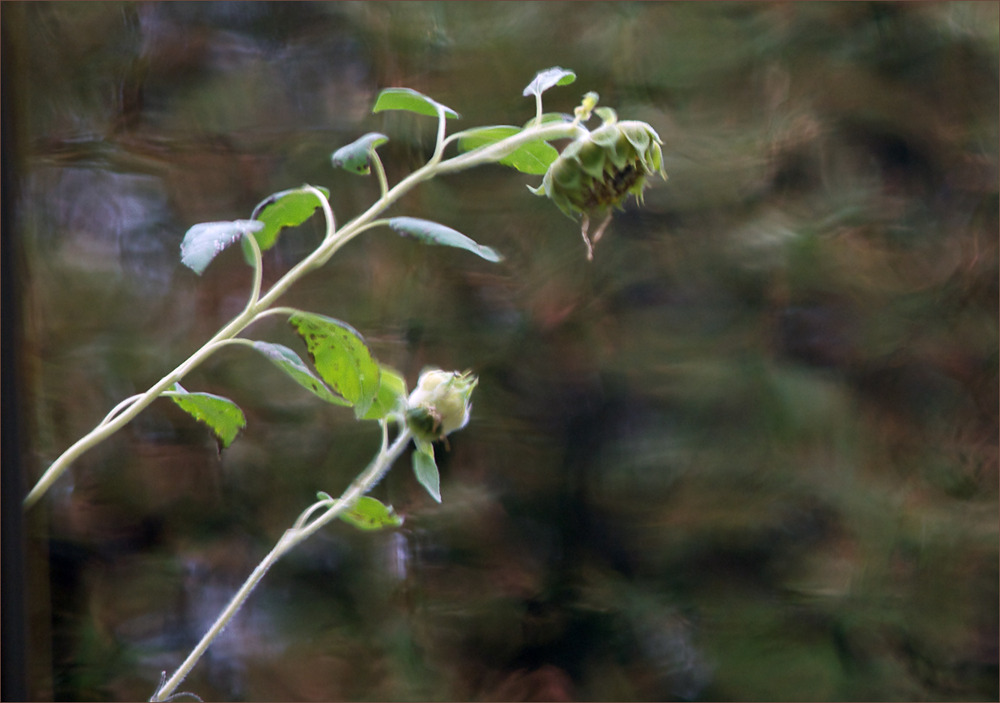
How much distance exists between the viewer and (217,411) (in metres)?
0.31

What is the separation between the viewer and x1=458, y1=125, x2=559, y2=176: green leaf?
0.32m

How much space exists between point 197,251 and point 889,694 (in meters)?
0.67

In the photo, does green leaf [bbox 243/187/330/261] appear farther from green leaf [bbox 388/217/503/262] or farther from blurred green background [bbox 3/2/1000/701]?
blurred green background [bbox 3/2/1000/701]

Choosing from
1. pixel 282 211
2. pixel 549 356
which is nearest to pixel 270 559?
pixel 282 211

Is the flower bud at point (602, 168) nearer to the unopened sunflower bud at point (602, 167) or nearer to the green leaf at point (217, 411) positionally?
the unopened sunflower bud at point (602, 167)

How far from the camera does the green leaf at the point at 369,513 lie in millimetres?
338

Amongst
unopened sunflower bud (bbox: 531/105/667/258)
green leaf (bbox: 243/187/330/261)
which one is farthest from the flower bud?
green leaf (bbox: 243/187/330/261)

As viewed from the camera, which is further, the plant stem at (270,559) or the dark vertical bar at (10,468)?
the dark vertical bar at (10,468)

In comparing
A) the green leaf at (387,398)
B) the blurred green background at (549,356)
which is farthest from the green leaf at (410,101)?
the blurred green background at (549,356)

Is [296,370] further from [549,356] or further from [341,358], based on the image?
[549,356]

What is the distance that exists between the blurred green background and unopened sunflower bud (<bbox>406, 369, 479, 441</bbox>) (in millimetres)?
267

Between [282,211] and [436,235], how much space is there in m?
0.08

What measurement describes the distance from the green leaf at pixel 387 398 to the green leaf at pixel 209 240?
90mm

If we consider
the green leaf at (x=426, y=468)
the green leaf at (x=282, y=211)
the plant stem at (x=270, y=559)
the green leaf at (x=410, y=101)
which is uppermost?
the green leaf at (x=410, y=101)
